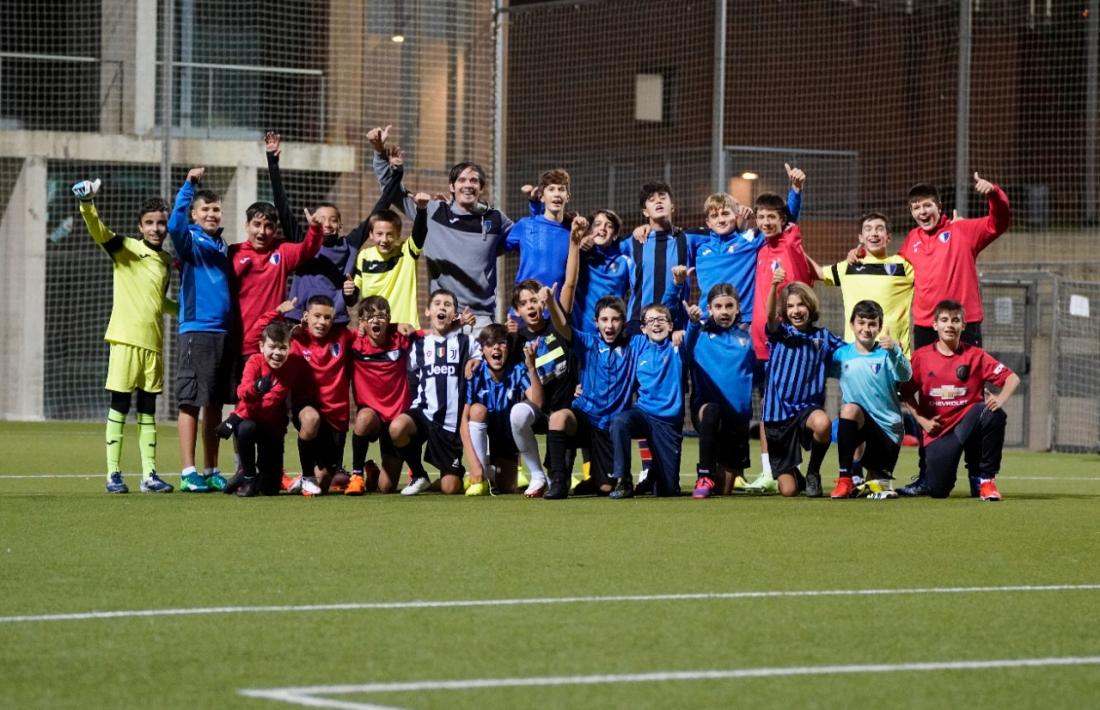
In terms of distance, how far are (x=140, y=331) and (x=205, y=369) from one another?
401 mm

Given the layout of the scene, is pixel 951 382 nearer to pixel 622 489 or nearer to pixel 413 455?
pixel 622 489

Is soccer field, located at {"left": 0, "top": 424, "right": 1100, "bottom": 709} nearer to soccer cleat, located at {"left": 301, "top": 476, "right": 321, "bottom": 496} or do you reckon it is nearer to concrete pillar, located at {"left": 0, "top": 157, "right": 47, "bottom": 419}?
soccer cleat, located at {"left": 301, "top": 476, "right": 321, "bottom": 496}

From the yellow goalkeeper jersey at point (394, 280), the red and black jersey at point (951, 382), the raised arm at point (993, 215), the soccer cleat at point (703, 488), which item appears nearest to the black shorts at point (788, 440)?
the soccer cleat at point (703, 488)

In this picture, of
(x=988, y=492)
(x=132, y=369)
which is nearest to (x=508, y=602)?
(x=988, y=492)

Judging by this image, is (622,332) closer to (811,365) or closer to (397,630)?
(811,365)

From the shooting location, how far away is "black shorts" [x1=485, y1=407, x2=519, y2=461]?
9.98 metres

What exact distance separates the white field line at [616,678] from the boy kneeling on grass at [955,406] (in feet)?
16.3

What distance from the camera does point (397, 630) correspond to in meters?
4.92

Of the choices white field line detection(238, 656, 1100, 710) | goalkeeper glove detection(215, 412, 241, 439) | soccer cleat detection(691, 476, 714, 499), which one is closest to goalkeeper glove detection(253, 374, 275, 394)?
goalkeeper glove detection(215, 412, 241, 439)

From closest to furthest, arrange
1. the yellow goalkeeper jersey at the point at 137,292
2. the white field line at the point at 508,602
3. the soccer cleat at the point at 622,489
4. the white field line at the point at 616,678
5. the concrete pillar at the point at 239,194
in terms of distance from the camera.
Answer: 1. the white field line at the point at 616,678
2. the white field line at the point at 508,602
3. the soccer cleat at the point at 622,489
4. the yellow goalkeeper jersey at the point at 137,292
5. the concrete pillar at the point at 239,194

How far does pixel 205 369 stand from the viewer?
9984mm

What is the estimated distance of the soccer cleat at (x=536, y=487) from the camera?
9688 mm

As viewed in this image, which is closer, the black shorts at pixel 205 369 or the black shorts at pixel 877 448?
the black shorts at pixel 877 448

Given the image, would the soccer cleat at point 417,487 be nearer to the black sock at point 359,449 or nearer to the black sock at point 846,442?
the black sock at point 359,449
